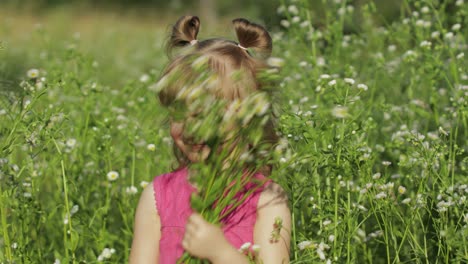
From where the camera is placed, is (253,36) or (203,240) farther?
(253,36)

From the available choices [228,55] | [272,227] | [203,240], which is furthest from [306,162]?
[203,240]

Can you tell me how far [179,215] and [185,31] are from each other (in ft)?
1.69

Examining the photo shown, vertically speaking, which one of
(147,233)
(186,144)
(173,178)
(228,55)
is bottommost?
(147,233)

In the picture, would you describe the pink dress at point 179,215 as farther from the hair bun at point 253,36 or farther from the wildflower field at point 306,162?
the hair bun at point 253,36

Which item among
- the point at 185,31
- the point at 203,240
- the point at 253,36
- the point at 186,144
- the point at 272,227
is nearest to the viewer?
the point at 203,240

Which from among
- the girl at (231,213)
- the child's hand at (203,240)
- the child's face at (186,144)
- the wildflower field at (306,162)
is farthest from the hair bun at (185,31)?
the child's hand at (203,240)

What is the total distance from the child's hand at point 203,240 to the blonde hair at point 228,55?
0.32m

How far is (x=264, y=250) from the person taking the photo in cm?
206

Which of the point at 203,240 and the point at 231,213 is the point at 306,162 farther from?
the point at 203,240

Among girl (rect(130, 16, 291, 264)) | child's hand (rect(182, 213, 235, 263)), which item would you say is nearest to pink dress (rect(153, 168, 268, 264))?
girl (rect(130, 16, 291, 264))

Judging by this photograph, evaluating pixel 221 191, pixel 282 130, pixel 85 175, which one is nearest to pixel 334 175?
pixel 282 130

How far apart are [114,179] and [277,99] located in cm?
98

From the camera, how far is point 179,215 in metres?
2.18

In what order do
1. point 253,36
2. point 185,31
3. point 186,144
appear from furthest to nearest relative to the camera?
point 185,31
point 253,36
point 186,144
